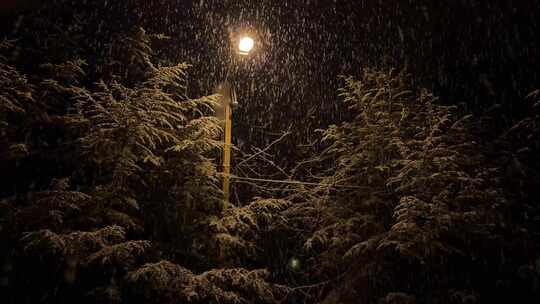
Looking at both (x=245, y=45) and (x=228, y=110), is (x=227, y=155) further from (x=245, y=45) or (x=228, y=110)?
(x=245, y=45)

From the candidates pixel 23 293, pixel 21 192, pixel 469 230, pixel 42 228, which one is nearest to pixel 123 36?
pixel 21 192

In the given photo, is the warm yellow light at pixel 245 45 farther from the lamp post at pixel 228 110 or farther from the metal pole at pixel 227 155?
the metal pole at pixel 227 155

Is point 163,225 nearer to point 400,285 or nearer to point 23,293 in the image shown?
point 23,293

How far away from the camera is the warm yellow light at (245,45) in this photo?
8.35 metres

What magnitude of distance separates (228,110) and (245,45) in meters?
1.33

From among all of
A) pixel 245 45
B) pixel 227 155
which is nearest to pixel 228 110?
pixel 227 155

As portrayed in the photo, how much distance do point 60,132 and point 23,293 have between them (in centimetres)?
294

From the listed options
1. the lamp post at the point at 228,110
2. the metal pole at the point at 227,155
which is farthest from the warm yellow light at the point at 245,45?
the metal pole at the point at 227,155

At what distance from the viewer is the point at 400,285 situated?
793 centimetres

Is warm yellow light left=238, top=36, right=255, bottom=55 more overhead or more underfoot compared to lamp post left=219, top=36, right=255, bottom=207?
more overhead

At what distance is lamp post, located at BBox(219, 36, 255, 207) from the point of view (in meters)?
8.38

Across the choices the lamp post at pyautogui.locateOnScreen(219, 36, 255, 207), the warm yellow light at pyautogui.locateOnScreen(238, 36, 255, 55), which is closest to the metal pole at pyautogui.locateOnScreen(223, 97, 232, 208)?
the lamp post at pyautogui.locateOnScreen(219, 36, 255, 207)

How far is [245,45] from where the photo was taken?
27.6ft

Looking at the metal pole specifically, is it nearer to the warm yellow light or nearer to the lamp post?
the lamp post
